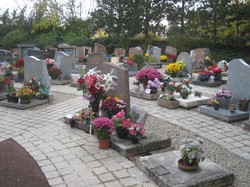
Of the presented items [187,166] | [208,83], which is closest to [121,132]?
[187,166]

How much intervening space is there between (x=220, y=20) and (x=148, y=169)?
73.4ft

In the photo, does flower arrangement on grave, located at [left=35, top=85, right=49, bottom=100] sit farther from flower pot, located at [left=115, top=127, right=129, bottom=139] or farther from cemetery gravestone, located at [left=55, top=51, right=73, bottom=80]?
flower pot, located at [left=115, top=127, right=129, bottom=139]

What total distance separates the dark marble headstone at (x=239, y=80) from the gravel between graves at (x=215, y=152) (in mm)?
2536

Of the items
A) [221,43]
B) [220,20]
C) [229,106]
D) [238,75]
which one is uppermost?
[220,20]

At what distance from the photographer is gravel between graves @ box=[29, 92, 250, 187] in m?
4.96

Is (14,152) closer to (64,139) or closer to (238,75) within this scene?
(64,139)

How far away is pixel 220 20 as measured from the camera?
971 inches

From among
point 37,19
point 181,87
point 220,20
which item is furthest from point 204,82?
A: point 37,19

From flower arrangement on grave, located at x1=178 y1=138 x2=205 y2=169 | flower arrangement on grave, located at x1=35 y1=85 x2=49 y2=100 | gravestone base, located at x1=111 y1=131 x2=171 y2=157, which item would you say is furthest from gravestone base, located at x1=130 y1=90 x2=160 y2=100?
flower arrangement on grave, located at x1=178 y1=138 x2=205 y2=169

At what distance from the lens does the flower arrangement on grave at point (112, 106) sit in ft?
22.1

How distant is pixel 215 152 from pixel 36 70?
7237 mm

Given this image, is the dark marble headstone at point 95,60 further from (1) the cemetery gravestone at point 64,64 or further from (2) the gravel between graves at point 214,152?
(2) the gravel between graves at point 214,152

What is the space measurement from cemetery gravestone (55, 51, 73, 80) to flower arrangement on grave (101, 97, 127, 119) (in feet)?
25.6

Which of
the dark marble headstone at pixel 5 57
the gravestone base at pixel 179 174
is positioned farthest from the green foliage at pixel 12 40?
the gravestone base at pixel 179 174
